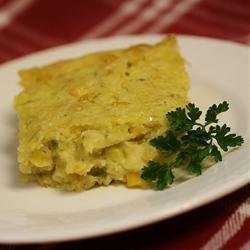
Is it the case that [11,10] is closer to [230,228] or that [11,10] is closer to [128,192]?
[128,192]

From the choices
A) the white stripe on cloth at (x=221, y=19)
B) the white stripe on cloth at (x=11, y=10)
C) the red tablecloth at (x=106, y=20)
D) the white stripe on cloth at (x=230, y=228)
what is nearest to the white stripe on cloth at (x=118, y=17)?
the red tablecloth at (x=106, y=20)

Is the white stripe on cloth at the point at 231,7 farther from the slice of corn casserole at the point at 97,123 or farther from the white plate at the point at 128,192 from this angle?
the slice of corn casserole at the point at 97,123

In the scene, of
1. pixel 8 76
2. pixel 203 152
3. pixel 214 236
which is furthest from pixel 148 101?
pixel 8 76

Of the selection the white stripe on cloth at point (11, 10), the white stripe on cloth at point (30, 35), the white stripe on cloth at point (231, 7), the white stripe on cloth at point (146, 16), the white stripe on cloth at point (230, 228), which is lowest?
the white stripe on cloth at point (230, 228)

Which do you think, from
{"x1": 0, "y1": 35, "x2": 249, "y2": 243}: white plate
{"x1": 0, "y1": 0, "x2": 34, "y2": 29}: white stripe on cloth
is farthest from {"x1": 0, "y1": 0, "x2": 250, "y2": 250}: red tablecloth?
{"x1": 0, "y1": 35, "x2": 249, "y2": 243}: white plate

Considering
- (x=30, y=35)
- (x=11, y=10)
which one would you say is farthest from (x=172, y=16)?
(x=11, y=10)

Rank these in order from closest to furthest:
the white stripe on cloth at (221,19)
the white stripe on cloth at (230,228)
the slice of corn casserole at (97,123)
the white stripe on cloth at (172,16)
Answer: the white stripe on cloth at (230,228)
the slice of corn casserole at (97,123)
the white stripe on cloth at (221,19)
the white stripe on cloth at (172,16)
